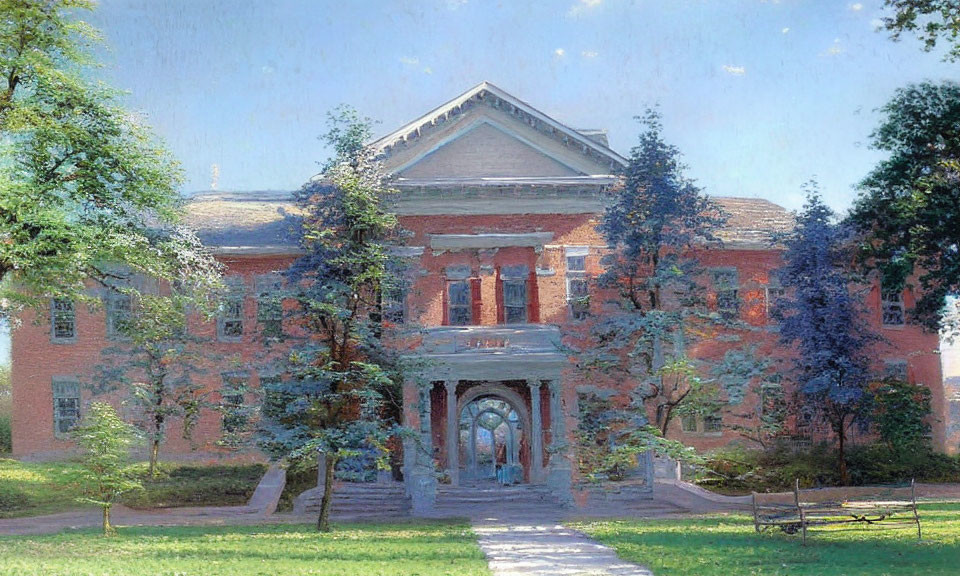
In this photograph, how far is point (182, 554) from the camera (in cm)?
1714

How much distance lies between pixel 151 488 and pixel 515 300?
11.5 metres

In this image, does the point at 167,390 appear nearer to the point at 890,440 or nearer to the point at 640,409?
the point at 640,409

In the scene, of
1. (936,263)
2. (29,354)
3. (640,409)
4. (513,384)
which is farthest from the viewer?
(29,354)

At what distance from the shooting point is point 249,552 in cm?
1728

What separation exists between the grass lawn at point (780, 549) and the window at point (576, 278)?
8.95 m

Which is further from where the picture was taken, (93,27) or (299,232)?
(299,232)

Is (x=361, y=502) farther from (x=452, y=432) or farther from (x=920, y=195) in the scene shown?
(x=920, y=195)

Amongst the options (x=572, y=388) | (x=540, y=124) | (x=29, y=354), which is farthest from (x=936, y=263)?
(x=29, y=354)

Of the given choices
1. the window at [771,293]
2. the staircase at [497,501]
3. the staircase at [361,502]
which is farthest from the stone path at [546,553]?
the window at [771,293]

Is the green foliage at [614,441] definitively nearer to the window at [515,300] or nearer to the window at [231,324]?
the window at [515,300]

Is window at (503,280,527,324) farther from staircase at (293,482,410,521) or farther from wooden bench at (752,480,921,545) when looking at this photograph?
wooden bench at (752,480,921,545)

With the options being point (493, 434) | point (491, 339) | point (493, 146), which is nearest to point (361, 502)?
point (493, 434)

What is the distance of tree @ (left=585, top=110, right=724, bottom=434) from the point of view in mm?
26047

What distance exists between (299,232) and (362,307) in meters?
2.37
